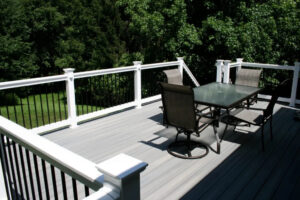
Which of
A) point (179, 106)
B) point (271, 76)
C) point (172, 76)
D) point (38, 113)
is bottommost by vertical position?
point (38, 113)

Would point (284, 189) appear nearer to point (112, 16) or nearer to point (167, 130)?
point (167, 130)

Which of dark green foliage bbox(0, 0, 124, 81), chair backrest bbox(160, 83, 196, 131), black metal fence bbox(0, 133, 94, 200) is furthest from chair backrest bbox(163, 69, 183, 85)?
dark green foliage bbox(0, 0, 124, 81)

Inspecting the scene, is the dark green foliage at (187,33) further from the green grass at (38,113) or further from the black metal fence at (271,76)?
the green grass at (38,113)

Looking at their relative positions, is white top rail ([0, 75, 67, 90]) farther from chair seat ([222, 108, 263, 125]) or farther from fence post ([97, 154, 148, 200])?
fence post ([97, 154, 148, 200])

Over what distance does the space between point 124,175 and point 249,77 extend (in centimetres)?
540

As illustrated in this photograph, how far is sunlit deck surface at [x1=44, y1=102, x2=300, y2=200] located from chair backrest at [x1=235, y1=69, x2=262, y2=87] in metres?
0.94

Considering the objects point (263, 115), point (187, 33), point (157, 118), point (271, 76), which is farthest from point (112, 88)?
point (271, 76)

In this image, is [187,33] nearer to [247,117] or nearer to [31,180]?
[247,117]

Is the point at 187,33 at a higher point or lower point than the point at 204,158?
higher

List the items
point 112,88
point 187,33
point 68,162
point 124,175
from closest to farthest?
point 124,175 < point 68,162 < point 112,88 < point 187,33

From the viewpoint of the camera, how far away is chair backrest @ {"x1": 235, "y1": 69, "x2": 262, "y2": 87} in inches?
228

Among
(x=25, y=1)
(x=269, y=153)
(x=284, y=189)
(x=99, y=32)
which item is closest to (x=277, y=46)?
(x=269, y=153)

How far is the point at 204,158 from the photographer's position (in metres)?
3.77

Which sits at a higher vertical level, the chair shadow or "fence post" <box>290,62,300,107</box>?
"fence post" <box>290,62,300,107</box>
